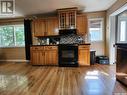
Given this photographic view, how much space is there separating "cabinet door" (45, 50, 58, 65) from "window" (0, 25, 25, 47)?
2151 mm

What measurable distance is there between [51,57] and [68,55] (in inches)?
30.0

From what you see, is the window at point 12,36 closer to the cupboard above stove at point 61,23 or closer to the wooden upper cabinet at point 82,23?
the cupboard above stove at point 61,23

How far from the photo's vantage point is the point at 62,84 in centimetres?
374

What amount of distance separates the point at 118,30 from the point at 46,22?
3.24 metres

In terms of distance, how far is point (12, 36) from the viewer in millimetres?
7809

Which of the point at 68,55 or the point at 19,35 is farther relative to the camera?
the point at 19,35

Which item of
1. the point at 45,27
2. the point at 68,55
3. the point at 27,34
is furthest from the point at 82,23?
the point at 27,34

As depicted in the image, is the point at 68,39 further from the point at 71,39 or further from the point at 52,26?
the point at 52,26

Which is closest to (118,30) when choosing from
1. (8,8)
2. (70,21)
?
(70,21)

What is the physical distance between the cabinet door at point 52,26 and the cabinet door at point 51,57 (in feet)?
2.84

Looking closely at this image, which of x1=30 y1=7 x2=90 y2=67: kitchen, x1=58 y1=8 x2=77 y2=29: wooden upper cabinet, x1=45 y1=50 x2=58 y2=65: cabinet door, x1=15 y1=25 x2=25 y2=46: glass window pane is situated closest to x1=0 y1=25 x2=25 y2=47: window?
x1=15 y1=25 x2=25 y2=46: glass window pane

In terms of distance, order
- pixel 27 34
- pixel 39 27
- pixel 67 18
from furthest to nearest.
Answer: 1. pixel 27 34
2. pixel 39 27
3. pixel 67 18

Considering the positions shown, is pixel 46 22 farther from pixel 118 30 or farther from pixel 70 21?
pixel 118 30

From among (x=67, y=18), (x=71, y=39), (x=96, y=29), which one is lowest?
(x=71, y=39)
